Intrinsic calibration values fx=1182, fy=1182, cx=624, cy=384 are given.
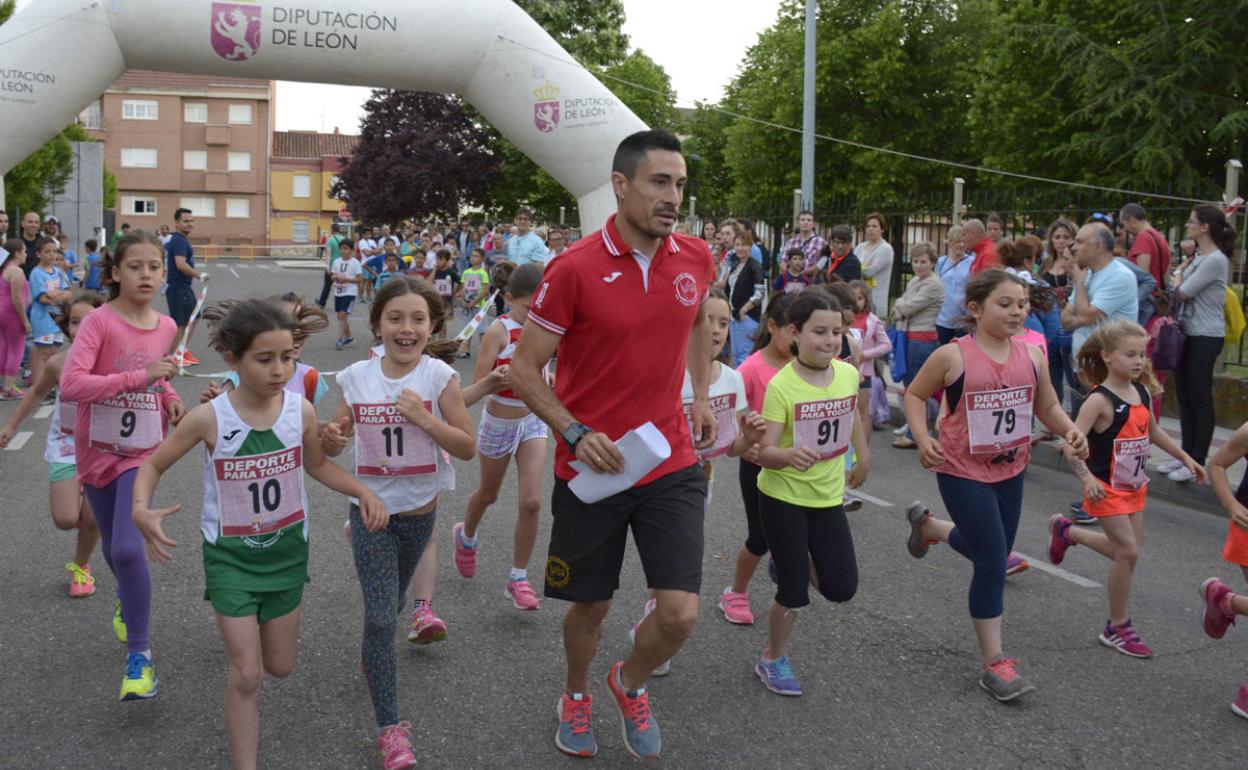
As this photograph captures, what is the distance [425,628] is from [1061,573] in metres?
3.58

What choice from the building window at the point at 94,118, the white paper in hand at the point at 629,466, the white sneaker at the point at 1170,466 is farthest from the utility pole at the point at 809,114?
the building window at the point at 94,118

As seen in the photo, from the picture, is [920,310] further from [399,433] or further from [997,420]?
[399,433]

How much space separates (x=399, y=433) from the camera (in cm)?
414

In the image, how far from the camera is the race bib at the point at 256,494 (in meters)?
3.60

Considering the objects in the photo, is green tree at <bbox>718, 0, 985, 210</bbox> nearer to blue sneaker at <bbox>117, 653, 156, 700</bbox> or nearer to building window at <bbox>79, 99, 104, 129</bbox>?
blue sneaker at <bbox>117, 653, 156, 700</bbox>

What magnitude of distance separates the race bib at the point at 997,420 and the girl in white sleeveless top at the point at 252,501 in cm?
233

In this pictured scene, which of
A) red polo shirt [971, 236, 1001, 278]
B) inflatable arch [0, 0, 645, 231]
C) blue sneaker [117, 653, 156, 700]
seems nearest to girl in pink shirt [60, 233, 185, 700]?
blue sneaker [117, 653, 156, 700]

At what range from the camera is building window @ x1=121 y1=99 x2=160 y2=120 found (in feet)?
253

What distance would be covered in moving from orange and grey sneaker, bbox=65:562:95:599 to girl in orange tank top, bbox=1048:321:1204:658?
14.9 feet

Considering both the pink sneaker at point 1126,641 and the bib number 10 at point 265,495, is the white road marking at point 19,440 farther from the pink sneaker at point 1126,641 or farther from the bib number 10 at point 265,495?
the pink sneaker at point 1126,641

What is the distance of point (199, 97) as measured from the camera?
77375 millimetres

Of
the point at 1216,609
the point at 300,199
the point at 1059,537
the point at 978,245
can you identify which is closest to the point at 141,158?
the point at 300,199

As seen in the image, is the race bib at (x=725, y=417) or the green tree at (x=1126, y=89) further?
the green tree at (x=1126, y=89)

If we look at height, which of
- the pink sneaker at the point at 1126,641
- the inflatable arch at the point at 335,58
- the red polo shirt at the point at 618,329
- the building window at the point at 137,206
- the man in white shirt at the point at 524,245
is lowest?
the pink sneaker at the point at 1126,641
